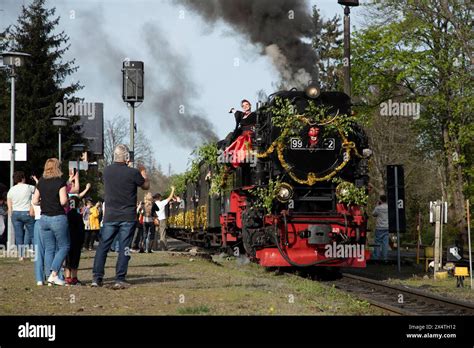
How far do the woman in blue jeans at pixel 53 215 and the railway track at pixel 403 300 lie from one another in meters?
4.53

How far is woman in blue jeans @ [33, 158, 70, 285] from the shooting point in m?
12.7

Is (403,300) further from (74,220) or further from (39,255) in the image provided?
(39,255)

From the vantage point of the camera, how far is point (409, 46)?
34625mm

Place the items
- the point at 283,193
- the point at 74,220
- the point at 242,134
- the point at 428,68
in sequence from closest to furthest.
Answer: the point at 74,220, the point at 283,193, the point at 242,134, the point at 428,68

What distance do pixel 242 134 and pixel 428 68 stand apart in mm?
16247

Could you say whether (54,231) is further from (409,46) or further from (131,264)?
(409,46)

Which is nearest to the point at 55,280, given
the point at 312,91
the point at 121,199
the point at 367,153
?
the point at 121,199

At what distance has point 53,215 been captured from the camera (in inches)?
502

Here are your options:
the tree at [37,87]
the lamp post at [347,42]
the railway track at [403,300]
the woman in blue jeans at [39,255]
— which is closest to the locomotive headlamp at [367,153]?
the railway track at [403,300]

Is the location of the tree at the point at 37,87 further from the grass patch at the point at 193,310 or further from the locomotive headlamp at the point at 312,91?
the grass patch at the point at 193,310

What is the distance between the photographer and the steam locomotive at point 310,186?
17312 millimetres

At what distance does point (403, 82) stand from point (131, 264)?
19.4 metres
